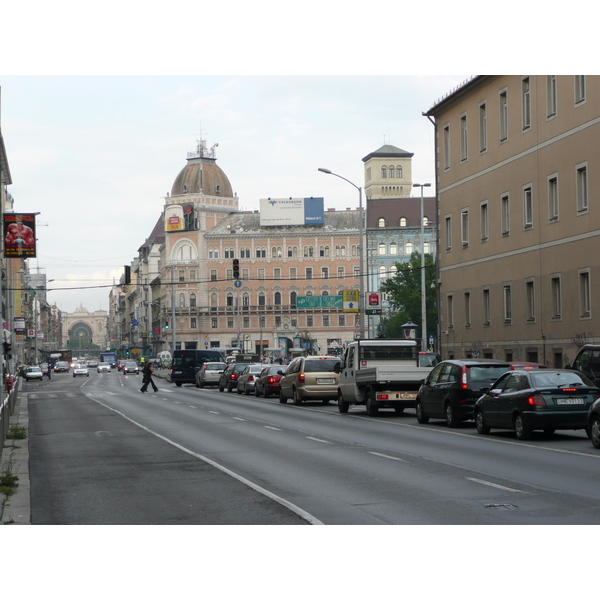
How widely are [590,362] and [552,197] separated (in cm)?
1742

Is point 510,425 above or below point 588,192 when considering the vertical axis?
below

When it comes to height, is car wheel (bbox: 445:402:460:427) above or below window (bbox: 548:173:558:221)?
below

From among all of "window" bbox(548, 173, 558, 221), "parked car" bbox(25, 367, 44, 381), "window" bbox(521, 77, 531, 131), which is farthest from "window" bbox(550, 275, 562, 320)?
"parked car" bbox(25, 367, 44, 381)

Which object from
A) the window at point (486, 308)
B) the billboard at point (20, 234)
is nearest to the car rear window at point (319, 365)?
the window at point (486, 308)

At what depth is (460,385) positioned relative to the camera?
23.9 meters

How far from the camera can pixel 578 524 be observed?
9812 mm

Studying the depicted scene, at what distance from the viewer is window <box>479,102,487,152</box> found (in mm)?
48281

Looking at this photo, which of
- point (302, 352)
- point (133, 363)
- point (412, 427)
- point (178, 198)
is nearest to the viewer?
point (412, 427)

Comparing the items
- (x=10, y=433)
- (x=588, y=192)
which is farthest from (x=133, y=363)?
(x=10, y=433)

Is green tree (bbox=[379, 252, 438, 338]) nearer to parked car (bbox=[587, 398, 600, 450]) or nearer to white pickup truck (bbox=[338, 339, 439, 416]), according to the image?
white pickup truck (bbox=[338, 339, 439, 416])

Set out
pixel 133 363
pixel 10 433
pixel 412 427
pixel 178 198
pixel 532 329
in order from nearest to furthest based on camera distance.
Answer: pixel 10 433, pixel 412 427, pixel 532 329, pixel 133 363, pixel 178 198

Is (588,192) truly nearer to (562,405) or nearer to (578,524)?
(562,405)

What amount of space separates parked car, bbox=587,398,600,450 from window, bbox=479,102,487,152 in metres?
31.5

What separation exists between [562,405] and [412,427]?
19.4ft
